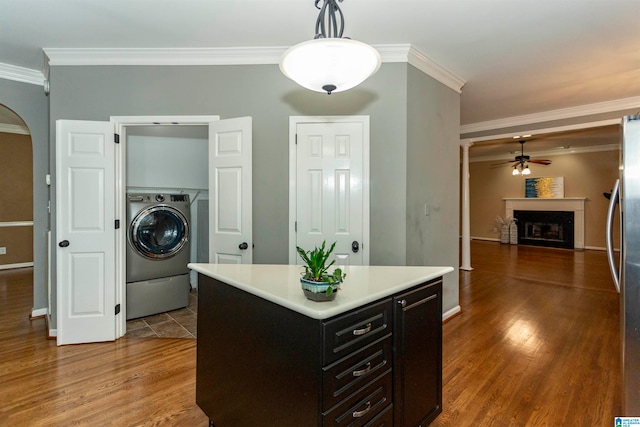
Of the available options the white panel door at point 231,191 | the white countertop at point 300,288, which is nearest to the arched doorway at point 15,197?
the white panel door at point 231,191

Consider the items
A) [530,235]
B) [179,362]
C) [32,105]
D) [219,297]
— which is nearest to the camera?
[219,297]

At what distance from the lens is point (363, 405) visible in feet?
4.35

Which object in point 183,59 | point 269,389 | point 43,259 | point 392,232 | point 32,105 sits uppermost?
point 183,59

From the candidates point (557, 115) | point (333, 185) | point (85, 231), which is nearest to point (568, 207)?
point (557, 115)

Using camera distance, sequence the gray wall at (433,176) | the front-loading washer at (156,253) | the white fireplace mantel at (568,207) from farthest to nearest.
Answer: the white fireplace mantel at (568,207) → the front-loading washer at (156,253) → the gray wall at (433,176)

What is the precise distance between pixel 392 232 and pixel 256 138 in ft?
4.88

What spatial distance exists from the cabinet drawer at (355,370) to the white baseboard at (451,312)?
7.15 ft

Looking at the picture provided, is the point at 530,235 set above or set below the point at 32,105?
below

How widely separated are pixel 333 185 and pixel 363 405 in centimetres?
184

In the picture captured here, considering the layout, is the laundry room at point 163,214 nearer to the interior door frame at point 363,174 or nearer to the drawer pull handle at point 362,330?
the interior door frame at point 363,174

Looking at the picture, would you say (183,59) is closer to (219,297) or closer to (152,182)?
(152,182)

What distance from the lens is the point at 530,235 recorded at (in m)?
8.80

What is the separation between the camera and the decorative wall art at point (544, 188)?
324 inches

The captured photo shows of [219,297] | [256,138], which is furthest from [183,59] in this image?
[219,297]
